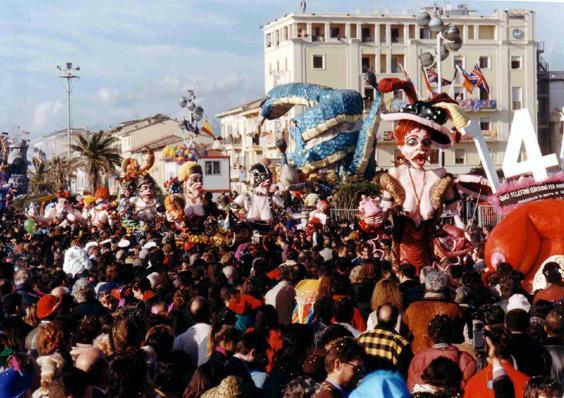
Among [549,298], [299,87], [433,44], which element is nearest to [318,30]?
[433,44]

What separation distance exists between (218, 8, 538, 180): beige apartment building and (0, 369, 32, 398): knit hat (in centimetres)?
6450

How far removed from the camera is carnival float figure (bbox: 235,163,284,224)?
64.8 feet

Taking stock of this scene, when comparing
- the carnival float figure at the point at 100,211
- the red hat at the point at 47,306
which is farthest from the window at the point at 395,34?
the red hat at the point at 47,306

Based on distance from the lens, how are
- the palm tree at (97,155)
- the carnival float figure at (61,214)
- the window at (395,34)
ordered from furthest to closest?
1. the window at (395,34)
2. the palm tree at (97,155)
3. the carnival float figure at (61,214)

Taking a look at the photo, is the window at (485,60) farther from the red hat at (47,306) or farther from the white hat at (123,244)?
the red hat at (47,306)

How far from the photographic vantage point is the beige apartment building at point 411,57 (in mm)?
71500

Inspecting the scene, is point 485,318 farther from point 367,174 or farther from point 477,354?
point 367,174

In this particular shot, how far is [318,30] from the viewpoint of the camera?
72.6 meters

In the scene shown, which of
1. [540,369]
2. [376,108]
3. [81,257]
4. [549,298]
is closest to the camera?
[540,369]

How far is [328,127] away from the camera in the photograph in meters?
42.0

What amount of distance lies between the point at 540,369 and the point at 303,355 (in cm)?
143

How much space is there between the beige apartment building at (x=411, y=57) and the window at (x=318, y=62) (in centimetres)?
7

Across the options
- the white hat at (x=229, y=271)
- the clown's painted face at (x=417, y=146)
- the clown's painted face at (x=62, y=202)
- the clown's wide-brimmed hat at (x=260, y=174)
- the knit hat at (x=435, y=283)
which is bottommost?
the white hat at (x=229, y=271)

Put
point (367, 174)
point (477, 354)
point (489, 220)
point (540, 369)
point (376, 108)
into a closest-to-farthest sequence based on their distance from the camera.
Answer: point (540, 369) < point (477, 354) < point (489, 220) < point (376, 108) < point (367, 174)
